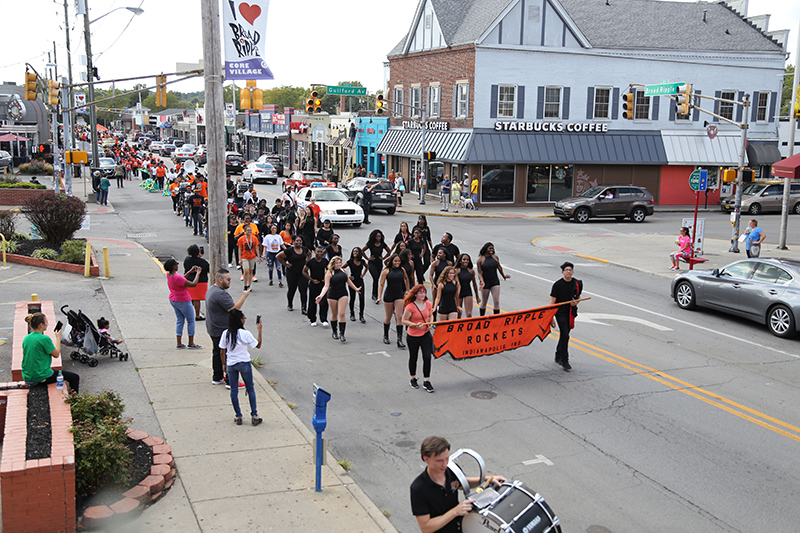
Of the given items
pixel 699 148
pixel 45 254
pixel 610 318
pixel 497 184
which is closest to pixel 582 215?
pixel 497 184

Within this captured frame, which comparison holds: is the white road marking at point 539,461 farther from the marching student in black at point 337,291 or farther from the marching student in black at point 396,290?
the marching student in black at point 337,291

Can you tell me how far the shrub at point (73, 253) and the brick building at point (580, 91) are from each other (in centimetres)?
2373

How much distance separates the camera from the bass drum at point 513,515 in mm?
4805

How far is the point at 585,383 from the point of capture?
11039 millimetres

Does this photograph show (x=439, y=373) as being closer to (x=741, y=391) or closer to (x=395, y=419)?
(x=395, y=419)

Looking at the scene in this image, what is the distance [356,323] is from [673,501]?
A: 849cm

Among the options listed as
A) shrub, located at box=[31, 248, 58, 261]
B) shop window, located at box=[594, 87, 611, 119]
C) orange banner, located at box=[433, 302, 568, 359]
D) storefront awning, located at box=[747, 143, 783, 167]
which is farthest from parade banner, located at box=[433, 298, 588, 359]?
storefront awning, located at box=[747, 143, 783, 167]

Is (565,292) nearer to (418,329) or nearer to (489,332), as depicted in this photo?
(489,332)

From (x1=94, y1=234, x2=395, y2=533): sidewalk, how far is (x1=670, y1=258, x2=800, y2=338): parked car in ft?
33.5

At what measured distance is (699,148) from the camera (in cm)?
4381

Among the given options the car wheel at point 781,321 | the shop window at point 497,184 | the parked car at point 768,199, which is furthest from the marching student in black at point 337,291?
the parked car at point 768,199

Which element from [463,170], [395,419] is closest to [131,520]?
[395,419]

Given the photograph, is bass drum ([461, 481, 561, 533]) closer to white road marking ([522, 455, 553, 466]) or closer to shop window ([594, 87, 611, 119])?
white road marking ([522, 455, 553, 466])

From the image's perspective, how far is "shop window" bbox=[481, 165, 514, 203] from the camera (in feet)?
133
